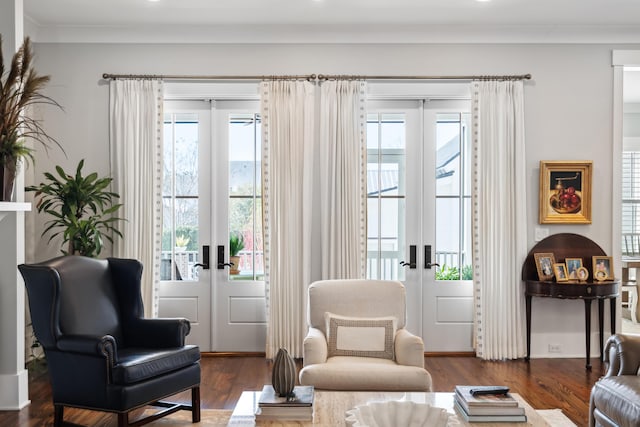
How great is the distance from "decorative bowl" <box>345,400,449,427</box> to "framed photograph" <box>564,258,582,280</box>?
292 centimetres

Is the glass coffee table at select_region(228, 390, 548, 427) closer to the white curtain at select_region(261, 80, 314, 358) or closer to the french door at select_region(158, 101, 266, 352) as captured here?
the white curtain at select_region(261, 80, 314, 358)

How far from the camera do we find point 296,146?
16.3 ft

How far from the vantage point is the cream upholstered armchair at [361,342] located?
3.06 metres

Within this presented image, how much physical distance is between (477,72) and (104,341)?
12.3 ft

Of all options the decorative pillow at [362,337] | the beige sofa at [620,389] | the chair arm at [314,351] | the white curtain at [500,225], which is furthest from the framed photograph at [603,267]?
the chair arm at [314,351]

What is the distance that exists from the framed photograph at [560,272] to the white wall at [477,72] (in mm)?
303

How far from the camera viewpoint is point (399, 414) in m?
2.45

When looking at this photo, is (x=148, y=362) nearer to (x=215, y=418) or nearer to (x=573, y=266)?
(x=215, y=418)

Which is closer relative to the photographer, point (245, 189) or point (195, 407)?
point (195, 407)

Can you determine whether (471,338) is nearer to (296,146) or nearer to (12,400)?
(296,146)


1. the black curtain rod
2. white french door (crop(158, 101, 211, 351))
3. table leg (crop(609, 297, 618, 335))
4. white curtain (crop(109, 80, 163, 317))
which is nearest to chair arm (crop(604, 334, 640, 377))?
table leg (crop(609, 297, 618, 335))

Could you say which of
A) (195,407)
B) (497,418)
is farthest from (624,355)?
(195,407)

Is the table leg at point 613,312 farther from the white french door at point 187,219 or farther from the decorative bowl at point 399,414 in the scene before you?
the white french door at point 187,219

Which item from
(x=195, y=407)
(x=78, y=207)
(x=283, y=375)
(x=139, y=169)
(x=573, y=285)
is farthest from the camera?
(x=139, y=169)
